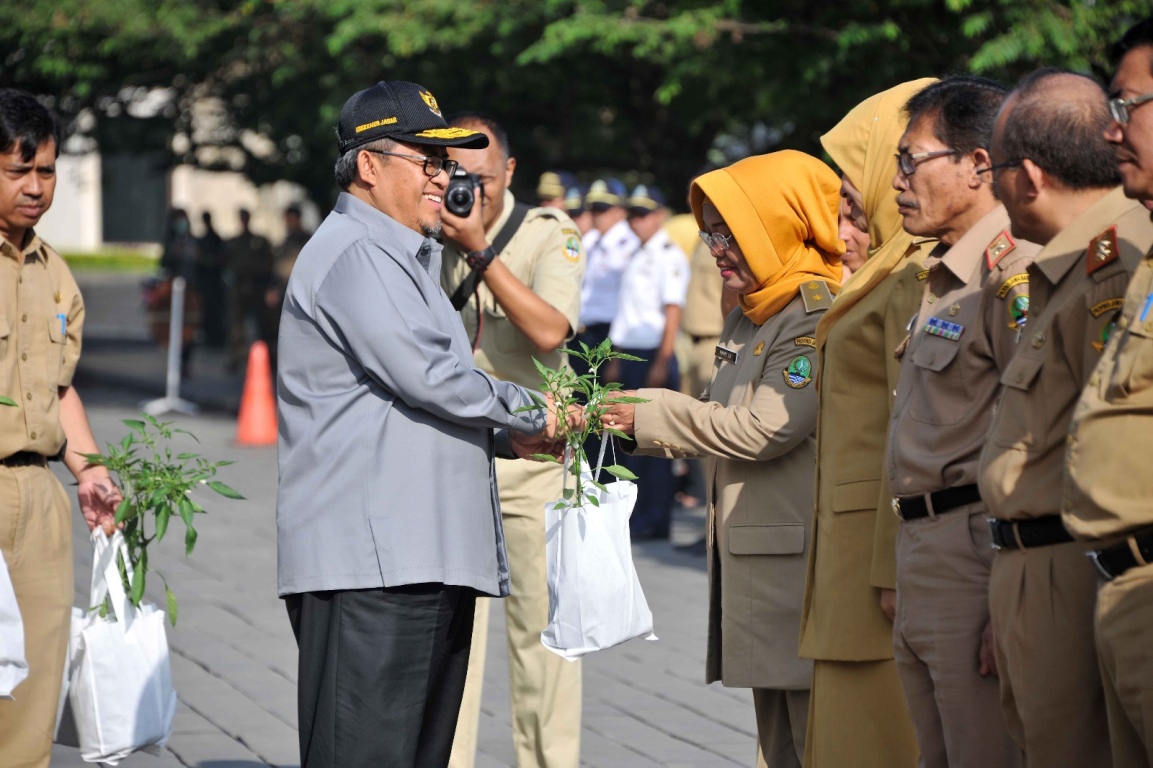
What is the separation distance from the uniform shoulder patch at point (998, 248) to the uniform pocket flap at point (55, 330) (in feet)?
8.67

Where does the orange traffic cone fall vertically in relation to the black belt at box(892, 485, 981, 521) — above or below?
below

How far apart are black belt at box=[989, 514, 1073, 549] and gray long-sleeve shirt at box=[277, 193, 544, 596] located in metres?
1.21

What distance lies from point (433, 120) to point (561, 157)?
42.8ft

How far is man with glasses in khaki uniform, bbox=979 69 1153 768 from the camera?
274 centimetres

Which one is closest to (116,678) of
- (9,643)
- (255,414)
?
(9,643)

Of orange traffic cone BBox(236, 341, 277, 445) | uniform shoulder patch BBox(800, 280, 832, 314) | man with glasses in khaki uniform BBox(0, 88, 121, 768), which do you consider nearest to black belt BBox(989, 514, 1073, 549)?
uniform shoulder patch BBox(800, 280, 832, 314)

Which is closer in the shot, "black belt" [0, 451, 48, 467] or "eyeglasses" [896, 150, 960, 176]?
"eyeglasses" [896, 150, 960, 176]

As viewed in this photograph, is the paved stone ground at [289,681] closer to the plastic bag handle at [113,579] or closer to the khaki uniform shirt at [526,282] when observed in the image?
the plastic bag handle at [113,579]

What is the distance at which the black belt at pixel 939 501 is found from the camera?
3.10m

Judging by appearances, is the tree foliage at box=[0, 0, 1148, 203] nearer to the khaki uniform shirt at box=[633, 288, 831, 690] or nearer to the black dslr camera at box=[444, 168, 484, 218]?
the black dslr camera at box=[444, 168, 484, 218]

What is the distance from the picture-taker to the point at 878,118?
12.1 ft

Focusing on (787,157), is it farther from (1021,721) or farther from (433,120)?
(1021,721)

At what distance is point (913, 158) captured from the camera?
335cm

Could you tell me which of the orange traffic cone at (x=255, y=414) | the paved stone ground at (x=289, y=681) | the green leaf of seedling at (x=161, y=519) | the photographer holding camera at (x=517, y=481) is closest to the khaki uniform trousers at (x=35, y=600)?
the green leaf of seedling at (x=161, y=519)
